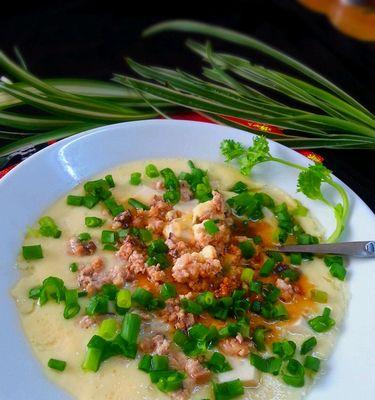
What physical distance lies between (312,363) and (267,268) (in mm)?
552

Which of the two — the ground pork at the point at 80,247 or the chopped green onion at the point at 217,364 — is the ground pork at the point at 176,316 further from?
the ground pork at the point at 80,247

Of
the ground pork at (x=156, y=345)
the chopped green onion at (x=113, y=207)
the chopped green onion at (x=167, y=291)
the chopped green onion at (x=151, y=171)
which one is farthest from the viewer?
the chopped green onion at (x=151, y=171)

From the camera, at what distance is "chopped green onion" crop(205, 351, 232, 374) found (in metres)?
2.45

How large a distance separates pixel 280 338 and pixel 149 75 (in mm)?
2306

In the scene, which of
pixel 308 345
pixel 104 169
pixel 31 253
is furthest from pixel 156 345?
pixel 104 169

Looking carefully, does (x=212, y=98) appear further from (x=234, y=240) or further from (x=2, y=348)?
(x=2, y=348)

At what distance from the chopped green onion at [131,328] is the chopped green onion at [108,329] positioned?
0.04 m

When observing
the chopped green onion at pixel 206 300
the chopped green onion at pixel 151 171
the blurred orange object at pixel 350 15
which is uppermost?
the blurred orange object at pixel 350 15

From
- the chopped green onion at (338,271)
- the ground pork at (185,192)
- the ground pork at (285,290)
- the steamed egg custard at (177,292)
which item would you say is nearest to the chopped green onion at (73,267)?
the steamed egg custard at (177,292)

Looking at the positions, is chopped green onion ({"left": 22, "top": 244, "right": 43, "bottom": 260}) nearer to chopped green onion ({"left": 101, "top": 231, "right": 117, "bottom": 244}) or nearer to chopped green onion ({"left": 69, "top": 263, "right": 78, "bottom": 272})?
chopped green onion ({"left": 69, "top": 263, "right": 78, "bottom": 272})

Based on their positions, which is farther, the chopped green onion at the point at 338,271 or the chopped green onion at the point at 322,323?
the chopped green onion at the point at 338,271

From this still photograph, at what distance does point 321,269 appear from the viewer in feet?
9.58

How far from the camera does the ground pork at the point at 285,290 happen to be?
2.76 m

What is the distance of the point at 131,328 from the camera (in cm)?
249
